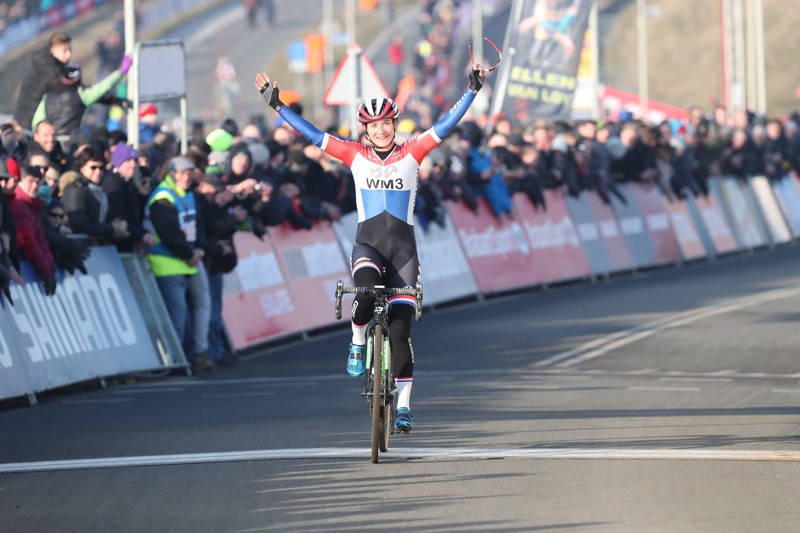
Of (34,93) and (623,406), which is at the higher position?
(34,93)

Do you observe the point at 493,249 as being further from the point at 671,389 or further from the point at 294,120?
the point at 294,120

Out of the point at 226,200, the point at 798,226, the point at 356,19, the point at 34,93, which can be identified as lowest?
the point at 798,226

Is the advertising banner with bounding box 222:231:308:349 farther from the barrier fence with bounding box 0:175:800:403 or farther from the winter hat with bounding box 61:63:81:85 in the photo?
the winter hat with bounding box 61:63:81:85

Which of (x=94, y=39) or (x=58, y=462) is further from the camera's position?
(x=94, y=39)

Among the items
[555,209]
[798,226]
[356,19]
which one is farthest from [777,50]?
[555,209]

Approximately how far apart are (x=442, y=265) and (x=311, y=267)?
3.51 metres

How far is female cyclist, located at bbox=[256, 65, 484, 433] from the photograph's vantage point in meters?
11.0

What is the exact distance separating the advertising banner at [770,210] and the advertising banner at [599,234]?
A: 7603 millimetres

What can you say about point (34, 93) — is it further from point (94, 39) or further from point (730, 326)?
point (94, 39)

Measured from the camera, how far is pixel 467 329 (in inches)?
810

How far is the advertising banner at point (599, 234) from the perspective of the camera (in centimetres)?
2809

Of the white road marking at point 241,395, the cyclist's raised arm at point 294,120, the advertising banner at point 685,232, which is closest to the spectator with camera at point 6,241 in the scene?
the white road marking at point 241,395

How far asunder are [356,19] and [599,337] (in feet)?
212

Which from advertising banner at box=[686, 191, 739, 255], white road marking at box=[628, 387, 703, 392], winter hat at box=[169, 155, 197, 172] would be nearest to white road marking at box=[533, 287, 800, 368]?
white road marking at box=[628, 387, 703, 392]
